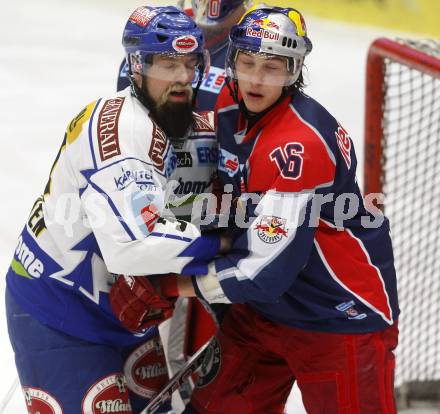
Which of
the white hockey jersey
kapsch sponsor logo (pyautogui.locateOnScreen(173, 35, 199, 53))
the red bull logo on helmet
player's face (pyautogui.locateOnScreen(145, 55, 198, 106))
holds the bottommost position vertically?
the white hockey jersey

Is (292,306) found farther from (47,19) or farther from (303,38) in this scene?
(47,19)

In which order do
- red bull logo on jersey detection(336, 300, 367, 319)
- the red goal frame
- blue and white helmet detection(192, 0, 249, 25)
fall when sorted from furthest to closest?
blue and white helmet detection(192, 0, 249, 25)
the red goal frame
red bull logo on jersey detection(336, 300, 367, 319)

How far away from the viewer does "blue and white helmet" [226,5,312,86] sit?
7.14ft

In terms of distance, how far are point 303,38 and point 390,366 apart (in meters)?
0.86

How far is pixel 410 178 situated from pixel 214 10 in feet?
3.87

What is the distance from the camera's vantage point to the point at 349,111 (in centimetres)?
504

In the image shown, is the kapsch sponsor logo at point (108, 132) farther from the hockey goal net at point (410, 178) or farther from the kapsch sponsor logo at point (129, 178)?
the hockey goal net at point (410, 178)

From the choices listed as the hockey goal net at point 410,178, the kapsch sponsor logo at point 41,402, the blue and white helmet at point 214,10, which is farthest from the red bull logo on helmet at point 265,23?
the kapsch sponsor logo at point 41,402

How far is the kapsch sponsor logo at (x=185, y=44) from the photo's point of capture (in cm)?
221

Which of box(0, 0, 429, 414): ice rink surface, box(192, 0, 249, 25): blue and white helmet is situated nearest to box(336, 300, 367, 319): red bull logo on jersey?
box(192, 0, 249, 25): blue and white helmet

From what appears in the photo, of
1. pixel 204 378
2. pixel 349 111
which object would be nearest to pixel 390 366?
pixel 204 378

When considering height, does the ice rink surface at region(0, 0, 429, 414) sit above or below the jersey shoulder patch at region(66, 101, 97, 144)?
below

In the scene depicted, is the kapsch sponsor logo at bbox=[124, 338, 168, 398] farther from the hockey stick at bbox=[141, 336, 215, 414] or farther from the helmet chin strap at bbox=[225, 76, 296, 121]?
the helmet chin strap at bbox=[225, 76, 296, 121]

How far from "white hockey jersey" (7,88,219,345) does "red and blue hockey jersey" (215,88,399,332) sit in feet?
0.35
